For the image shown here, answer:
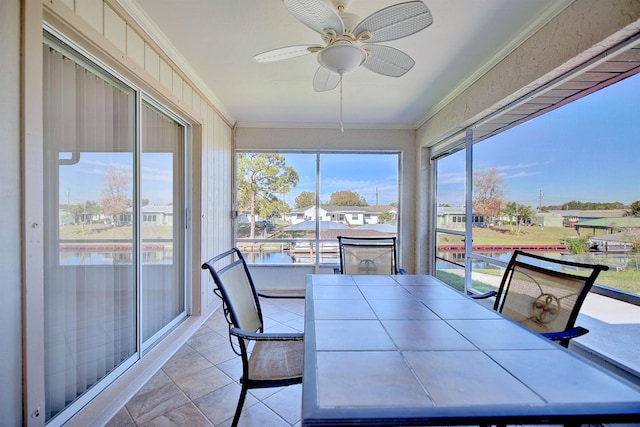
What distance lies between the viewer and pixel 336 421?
2.29 ft

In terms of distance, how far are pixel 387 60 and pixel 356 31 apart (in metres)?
0.36

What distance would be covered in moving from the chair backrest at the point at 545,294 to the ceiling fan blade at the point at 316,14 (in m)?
1.60

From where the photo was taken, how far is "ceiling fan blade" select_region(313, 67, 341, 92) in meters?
2.00

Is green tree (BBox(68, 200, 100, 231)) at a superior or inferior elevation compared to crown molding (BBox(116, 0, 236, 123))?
inferior

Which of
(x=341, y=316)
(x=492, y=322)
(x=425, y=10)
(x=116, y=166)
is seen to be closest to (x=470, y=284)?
(x=492, y=322)

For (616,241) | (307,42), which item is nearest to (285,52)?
(307,42)

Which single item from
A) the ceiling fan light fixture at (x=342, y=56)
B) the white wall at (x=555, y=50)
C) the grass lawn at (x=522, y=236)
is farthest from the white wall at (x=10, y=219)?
the grass lawn at (x=522, y=236)

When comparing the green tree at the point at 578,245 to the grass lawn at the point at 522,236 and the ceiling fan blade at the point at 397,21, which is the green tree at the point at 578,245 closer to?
the grass lawn at the point at 522,236

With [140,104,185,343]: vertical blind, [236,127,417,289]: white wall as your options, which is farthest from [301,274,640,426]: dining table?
[236,127,417,289]: white wall

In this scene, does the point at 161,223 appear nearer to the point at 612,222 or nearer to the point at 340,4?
the point at 340,4

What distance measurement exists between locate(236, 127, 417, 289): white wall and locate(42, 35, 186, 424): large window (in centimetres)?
203

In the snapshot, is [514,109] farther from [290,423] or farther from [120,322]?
[120,322]

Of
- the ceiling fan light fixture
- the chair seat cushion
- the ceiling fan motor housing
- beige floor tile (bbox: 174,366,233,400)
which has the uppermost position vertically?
the ceiling fan motor housing

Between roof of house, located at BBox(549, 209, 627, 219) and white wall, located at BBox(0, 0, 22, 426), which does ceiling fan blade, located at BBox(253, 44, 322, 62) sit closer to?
white wall, located at BBox(0, 0, 22, 426)
